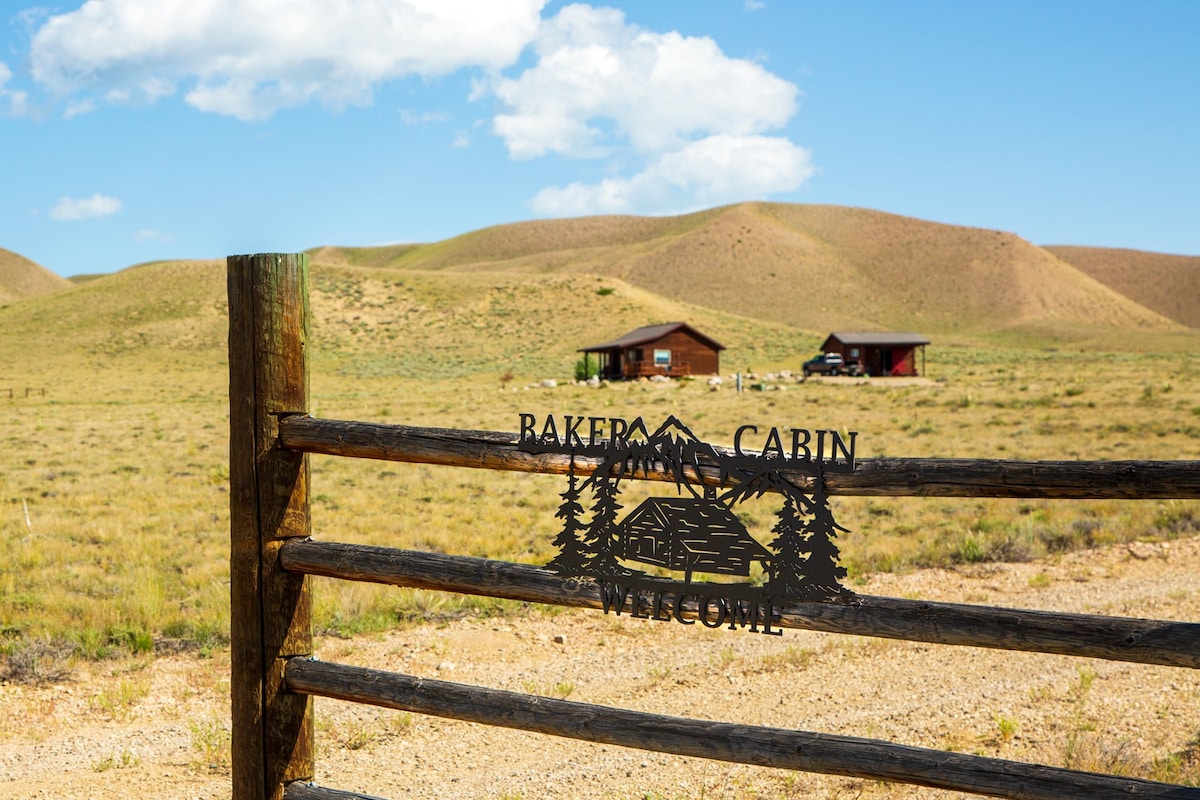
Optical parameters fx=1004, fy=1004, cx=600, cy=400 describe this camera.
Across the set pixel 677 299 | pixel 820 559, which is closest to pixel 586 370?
pixel 820 559

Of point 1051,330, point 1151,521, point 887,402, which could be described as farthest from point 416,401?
point 1051,330

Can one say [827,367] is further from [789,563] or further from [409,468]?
[789,563]

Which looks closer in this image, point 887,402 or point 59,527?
point 59,527

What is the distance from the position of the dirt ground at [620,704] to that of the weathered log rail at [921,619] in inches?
70.0

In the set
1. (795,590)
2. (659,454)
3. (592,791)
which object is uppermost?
(659,454)

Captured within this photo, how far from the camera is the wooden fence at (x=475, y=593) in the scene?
3.12 meters

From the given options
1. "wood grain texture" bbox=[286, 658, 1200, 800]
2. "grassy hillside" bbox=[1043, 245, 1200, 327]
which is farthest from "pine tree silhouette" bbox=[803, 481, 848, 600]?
"grassy hillside" bbox=[1043, 245, 1200, 327]

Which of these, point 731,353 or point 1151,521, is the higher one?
point 731,353

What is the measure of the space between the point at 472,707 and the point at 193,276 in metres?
114

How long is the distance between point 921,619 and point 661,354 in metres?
57.1

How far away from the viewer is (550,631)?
8758 mm

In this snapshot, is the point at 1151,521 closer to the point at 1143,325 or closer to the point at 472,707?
the point at 472,707

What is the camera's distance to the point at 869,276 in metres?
153

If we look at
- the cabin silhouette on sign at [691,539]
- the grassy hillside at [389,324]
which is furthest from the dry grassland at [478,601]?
the grassy hillside at [389,324]
